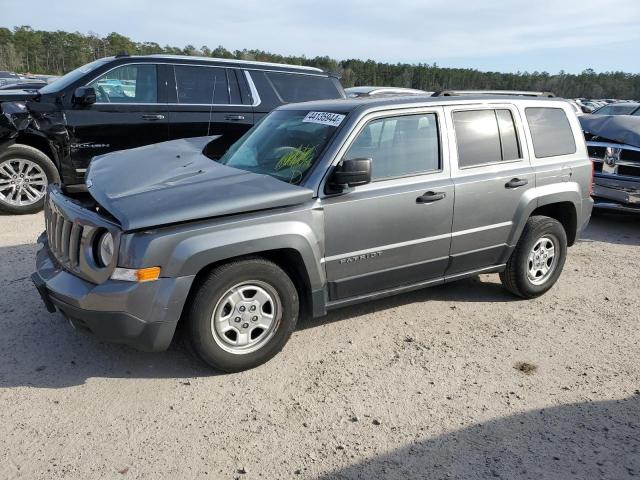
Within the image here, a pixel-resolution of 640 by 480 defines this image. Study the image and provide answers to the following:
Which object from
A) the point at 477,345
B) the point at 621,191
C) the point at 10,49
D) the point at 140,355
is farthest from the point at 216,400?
the point at 10,49

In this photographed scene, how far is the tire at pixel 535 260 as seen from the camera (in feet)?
15.8

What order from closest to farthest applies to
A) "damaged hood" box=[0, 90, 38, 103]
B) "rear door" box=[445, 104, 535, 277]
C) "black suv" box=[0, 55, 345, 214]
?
"rear door" box=[445, 104, 535, 277]
"black suv" box=[0, 55, 345, 214]
"damaged hood" box=[0, 90, 38, 103]

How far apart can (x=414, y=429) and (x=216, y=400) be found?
118cm

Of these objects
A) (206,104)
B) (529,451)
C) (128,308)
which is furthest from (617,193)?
(128,308)

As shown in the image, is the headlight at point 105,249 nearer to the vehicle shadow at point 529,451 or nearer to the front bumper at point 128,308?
the front bumper at point 128,308

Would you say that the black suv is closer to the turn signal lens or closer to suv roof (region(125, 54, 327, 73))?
suv roof (region(125, 54, 327, 73))

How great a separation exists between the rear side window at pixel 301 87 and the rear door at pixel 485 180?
3.87 m

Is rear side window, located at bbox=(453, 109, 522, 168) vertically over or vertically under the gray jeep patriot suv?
over

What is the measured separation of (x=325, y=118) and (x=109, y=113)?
406 cm

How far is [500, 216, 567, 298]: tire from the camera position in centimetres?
480

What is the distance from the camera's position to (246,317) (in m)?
3.50

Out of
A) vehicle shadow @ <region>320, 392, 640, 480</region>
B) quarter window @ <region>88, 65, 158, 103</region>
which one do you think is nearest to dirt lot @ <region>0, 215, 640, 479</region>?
vehicle shadow @ <region>320, 392, 640, 480</region>

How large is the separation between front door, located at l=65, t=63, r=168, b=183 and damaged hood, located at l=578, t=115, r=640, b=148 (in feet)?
21.5

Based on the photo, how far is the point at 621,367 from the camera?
151 inches
